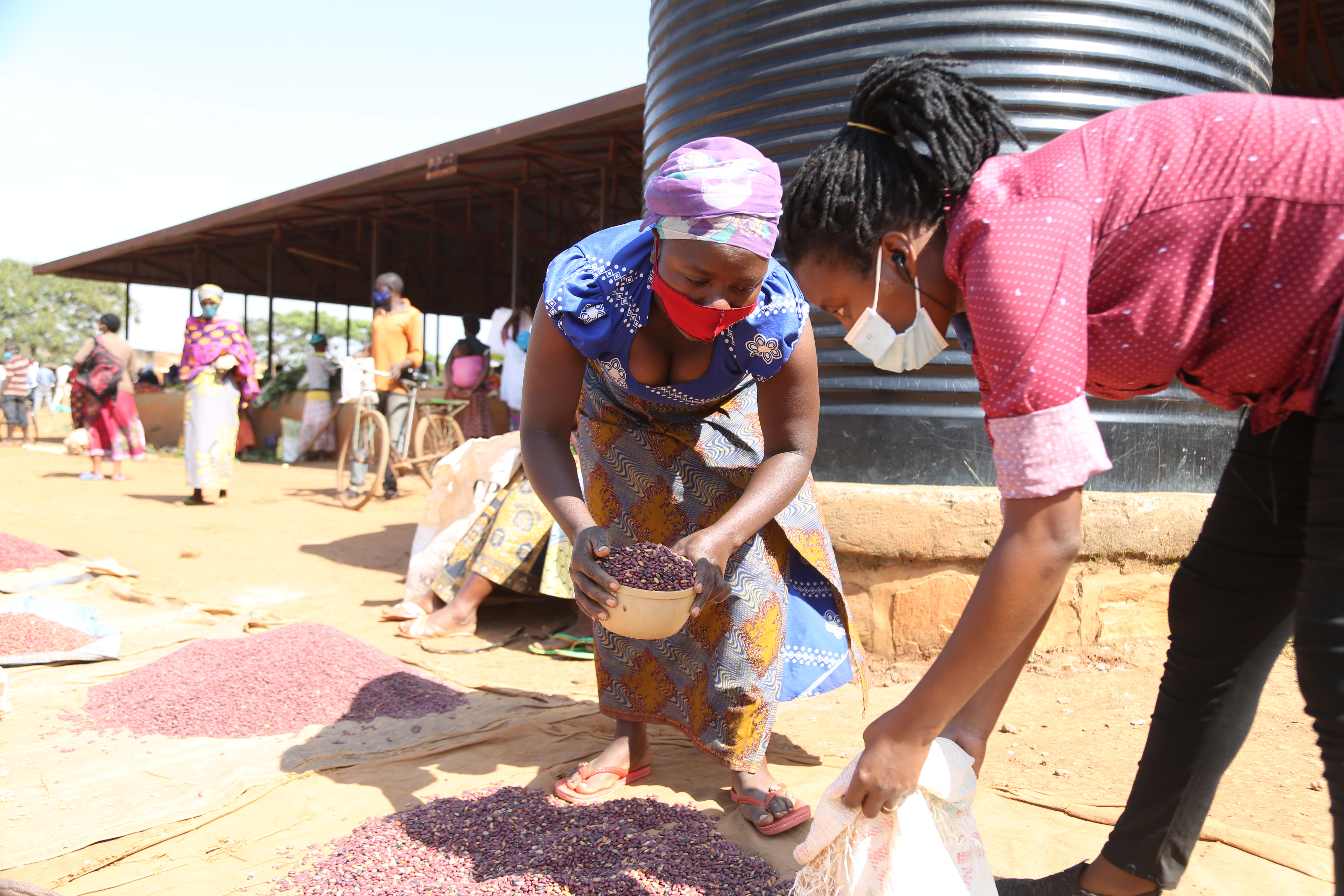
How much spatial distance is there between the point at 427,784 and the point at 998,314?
1.97m

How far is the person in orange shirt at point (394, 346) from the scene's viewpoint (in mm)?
7598

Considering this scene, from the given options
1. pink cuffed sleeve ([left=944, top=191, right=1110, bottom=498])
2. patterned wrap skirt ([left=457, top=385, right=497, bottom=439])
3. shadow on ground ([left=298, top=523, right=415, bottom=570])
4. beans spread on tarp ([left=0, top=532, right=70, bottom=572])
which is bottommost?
shadow on ground ([left=298, top=523, right=415, bottom=570])

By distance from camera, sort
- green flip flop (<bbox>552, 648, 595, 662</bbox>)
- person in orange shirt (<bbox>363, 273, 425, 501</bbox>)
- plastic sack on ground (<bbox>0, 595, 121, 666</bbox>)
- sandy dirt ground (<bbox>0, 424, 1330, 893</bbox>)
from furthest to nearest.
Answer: person in orange shirt (<bbox>363, 273, 425, 501</bbox>)
green flip flop (<bbox>552, 648, 595, 662</bbox>)
plastic sack on ground (<bbox>0, 595, 121, 666</bbox>)
sandy dirt ground (<bbox>0, 424, 1330, 893</bbox>)

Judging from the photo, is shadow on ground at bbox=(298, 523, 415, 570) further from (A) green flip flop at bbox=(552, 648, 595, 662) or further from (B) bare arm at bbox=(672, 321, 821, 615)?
(B) bare arm at bbox=(672, 321, 821, 615)

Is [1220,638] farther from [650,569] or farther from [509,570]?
[509,570]

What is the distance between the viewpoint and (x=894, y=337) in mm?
1382

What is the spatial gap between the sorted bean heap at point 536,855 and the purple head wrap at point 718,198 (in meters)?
1.29

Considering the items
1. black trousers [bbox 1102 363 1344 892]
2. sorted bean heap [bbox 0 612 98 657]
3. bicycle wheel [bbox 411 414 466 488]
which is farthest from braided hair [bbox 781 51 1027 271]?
bicycle wheel [bbox 411 414 466 488]

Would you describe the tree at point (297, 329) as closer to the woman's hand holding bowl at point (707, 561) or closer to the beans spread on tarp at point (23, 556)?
the beans spread on tarp at point (23, 556)

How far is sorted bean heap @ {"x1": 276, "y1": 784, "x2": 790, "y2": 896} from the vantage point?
184 cm

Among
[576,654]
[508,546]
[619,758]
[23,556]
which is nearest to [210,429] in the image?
[23,556]

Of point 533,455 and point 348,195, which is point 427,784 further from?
point 348,195

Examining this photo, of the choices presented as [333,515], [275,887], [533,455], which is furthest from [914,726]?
[333,515]

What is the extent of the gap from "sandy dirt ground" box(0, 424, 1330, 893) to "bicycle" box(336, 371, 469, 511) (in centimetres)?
26
